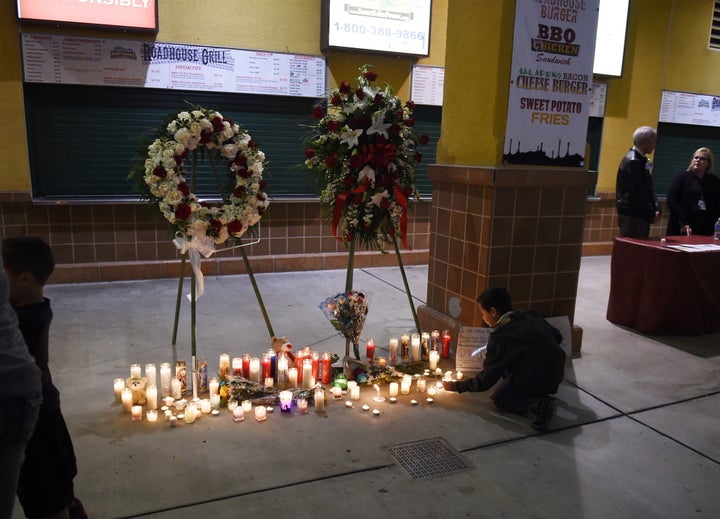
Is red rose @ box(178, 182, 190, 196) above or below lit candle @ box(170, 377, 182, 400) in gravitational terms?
above

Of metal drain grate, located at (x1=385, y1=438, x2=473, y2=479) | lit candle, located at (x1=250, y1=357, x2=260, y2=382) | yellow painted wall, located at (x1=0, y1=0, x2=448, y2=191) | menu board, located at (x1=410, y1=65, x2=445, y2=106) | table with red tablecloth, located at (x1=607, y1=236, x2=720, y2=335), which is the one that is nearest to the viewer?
metal drain grate, located at (x1=385, y1=438, x2=473, y2=479)

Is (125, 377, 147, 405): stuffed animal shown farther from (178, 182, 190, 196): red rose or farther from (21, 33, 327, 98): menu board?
(21, 33, 327, 98): menu board

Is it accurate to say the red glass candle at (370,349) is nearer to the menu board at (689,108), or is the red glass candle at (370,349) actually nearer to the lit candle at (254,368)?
the lit candle at (254,368)

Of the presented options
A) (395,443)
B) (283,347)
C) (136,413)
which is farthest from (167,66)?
(395,443)

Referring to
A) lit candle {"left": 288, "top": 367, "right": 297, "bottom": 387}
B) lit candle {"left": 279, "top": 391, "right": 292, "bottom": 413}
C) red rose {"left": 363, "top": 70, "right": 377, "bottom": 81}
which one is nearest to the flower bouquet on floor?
lit candle {"left": 288, "top": 367, "right": 297, "bottom": 387}

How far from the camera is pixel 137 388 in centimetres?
363

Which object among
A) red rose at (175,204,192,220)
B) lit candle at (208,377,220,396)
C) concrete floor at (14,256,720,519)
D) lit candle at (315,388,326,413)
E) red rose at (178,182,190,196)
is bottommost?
concrete floor at (14,256,720,519)

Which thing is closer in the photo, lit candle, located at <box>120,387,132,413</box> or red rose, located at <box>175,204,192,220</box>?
lit candle, located at <box>120,387,132,413</box>

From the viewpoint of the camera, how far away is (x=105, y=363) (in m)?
4.32

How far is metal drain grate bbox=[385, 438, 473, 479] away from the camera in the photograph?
299 cm

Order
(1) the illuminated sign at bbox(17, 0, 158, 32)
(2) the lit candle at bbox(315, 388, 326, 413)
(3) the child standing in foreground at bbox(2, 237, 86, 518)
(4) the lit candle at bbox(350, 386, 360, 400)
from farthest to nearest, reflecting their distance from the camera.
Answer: (1) the illuminated sign at bbox(17, 0, 158, 32) → (4) the lit candle at bbox(350, 386, 360, 400) → (2) the lit candle at bbox(315, 388, 326, 413) → (3) the child standing in foreground at bbox(2, 237, 86, 518)

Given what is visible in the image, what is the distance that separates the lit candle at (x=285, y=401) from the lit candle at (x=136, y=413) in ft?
2.79

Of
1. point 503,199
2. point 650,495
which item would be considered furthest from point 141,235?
point 650,495

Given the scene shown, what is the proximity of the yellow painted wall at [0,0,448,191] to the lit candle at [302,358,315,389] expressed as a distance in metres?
4.42
